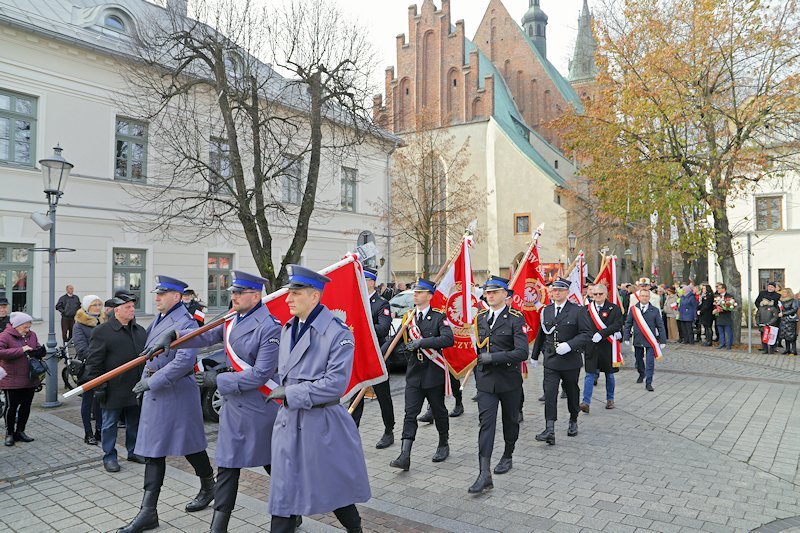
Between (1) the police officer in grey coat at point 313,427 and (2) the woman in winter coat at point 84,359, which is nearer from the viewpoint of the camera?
(1) the police officer in grey coat at point 313,427

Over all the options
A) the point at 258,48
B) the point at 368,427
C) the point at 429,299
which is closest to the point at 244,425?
the point at 429,299

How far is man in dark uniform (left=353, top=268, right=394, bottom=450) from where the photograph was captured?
7.25 metres

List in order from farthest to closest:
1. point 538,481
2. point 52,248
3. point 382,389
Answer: point 52,248 < point 382,389 < point 538,481

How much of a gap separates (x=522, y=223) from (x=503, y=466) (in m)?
38.5

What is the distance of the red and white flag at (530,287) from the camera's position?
32.7 feet

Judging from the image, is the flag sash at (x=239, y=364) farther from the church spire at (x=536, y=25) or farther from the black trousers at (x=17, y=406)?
the church spire at (x=536, y=25)

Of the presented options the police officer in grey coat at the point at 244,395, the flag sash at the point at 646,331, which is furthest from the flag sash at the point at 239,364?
the flag sash at the point at 646,331

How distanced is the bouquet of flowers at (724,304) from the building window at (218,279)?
1592cm

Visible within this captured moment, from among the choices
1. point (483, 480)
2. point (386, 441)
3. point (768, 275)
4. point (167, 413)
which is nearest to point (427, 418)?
point (386, 441)

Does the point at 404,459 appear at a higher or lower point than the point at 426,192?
lower

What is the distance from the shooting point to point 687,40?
17.5m

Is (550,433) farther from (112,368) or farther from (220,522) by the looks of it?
(112,368)

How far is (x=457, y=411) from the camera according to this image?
8.97m

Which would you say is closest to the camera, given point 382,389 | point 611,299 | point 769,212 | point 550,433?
point 550,433
